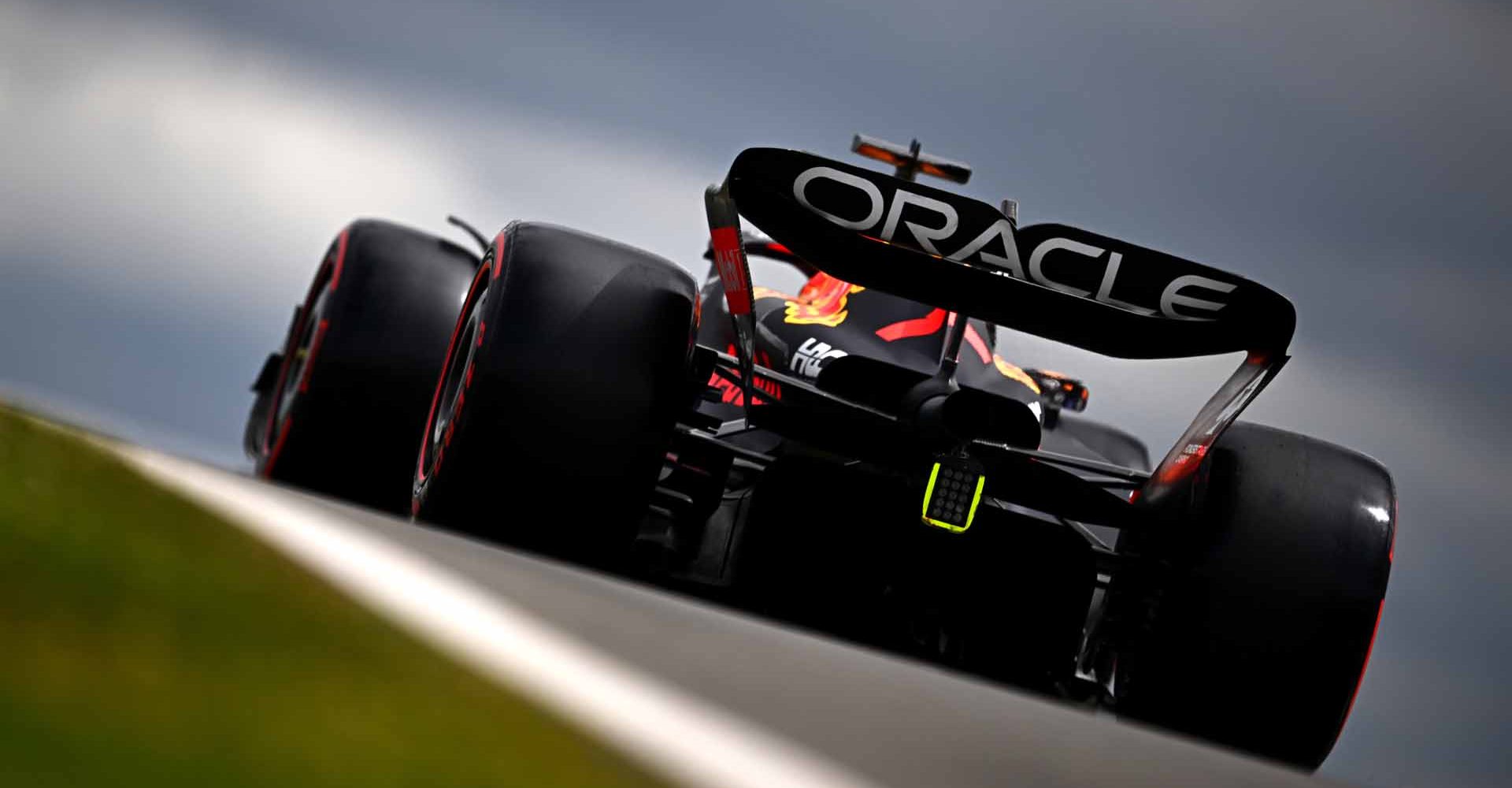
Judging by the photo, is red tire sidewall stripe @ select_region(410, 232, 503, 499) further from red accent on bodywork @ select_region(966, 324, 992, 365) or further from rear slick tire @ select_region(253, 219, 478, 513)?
red accent on bodywork @ select_region(966, 324, 992, 365)

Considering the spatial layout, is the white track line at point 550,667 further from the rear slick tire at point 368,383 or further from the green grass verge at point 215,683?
the rear slick tire at point 368,383

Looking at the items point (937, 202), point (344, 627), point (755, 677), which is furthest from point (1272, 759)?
point (344, 627)

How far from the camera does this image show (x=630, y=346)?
3643mm

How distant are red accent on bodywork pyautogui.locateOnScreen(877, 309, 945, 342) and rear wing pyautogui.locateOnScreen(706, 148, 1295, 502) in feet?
3.50

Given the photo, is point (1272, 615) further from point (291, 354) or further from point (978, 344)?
point (291, 354)

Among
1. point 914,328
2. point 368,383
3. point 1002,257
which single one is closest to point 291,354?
point 368,383

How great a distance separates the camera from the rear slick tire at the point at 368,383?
5.32m

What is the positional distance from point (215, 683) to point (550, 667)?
54 cm

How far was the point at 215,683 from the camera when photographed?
116cm

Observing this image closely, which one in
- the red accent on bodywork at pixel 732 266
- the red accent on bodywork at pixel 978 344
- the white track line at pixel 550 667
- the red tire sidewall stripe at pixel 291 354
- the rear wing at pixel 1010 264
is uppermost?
the rear wing at pixel 1010 264

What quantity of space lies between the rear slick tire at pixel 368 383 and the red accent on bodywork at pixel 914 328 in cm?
154

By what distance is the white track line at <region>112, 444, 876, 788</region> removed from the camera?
140cm

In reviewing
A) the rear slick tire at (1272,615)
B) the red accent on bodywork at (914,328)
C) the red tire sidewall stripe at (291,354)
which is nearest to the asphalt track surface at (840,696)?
the rear slick tire at (1272,615)

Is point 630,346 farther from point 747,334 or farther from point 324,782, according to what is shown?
point 324,782
